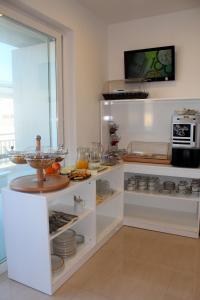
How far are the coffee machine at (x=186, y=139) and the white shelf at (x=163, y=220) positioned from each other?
65 centimetres

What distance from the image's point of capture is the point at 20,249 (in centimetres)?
188

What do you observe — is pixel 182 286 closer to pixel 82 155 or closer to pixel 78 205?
pixel 78 205

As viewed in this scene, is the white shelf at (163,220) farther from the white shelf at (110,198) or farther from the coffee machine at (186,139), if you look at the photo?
the coffee machine at (186,139)

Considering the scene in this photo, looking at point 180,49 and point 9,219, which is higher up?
point 180,49

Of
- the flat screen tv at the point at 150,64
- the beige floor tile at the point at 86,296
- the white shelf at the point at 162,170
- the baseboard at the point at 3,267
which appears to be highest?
the flat screen tv at the point at 150,64

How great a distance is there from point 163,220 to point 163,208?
0.36m

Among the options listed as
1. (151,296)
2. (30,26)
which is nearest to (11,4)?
(30,26)

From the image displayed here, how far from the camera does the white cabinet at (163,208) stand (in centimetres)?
269

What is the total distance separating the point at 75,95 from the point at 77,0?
0.93 metres

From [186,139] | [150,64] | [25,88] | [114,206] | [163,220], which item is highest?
[150,64]

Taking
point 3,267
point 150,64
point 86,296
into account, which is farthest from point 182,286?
point 150,64

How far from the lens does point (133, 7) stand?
2740 millimetres

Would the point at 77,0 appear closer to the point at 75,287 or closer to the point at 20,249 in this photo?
the point at 20,249

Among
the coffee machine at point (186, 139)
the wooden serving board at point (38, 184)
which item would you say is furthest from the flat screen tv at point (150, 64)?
the wooden serving board at point (38, 184)
